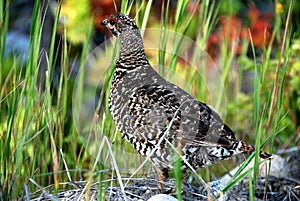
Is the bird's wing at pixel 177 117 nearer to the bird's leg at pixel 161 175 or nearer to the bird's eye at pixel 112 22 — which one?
the bird's leg at pixel 161 175

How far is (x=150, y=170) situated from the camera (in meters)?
3.59

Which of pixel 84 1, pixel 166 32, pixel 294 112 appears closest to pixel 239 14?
pixel 84 1

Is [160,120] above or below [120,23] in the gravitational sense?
below

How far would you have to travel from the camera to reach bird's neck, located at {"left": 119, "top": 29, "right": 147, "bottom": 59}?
3.19 m

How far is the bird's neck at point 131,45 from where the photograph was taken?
319 centimetres

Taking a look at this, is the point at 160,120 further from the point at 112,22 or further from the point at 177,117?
the point at 112,22

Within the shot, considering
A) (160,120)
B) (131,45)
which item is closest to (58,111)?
(131,45)

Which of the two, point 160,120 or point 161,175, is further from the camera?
point 161,175

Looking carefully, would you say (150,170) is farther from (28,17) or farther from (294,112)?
(28,17)

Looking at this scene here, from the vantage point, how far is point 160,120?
2.98 m

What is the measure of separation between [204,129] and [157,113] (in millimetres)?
263

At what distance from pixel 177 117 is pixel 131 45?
19.4 inches

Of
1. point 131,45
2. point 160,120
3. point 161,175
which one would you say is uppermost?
point 131,45

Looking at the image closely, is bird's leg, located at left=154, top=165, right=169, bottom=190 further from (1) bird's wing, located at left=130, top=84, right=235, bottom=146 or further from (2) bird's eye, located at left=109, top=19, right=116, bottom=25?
(2) bird's eye, located at left=109, top=19, right=116, bottom=25
